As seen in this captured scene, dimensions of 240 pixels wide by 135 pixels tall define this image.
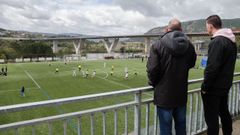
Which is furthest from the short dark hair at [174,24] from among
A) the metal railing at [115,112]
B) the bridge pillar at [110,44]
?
the bridge pillar at [110,44]

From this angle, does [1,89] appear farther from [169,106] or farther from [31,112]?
[169,106]

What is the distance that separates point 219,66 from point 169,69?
683 millimetres

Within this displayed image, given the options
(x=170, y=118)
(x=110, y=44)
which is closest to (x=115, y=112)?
(x=170, y=118)

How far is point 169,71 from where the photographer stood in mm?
3266

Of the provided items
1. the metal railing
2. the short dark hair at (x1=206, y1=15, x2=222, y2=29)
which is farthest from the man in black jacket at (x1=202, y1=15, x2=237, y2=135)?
the metal railing

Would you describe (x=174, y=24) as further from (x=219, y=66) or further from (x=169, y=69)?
(x=219, y=66)

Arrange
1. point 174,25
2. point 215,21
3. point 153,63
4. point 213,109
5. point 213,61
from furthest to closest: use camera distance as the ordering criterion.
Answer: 1. point 213,109
2. point 215,21
3. point 213,61
4. point 174,25
5. point 153,63

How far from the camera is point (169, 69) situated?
10.7ft

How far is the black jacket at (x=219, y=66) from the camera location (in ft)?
11.4

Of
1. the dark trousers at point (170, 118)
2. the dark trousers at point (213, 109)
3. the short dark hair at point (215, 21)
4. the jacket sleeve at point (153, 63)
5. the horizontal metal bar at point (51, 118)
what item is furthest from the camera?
the dark trousers at point (213, 109)

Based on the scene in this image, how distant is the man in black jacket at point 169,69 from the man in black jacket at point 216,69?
10.2 inches

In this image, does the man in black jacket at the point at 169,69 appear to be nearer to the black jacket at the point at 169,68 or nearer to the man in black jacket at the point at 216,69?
the black jacket at the point at 169,68

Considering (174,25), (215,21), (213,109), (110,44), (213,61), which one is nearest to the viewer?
(174,25)

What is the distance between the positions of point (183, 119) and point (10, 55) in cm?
8030
